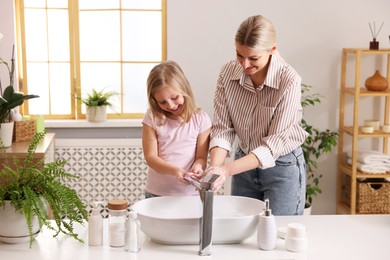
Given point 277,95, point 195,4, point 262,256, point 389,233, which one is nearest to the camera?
point 262,256

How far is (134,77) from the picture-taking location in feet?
13.8

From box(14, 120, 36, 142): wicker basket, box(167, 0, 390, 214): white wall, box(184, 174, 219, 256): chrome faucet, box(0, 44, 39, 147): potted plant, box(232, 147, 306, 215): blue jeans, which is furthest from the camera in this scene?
box(167, 0, 390, 214): white wall

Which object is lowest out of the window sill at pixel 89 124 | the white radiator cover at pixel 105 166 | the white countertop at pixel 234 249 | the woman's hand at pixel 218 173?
the white radiator cover at pixel 105 166

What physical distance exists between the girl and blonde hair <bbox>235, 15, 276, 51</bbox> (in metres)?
0.36

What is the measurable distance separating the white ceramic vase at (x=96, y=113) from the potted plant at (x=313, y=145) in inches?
51.9

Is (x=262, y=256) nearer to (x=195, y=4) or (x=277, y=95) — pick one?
(x=277, y=95)

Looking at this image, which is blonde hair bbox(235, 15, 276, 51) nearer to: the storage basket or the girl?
the girl

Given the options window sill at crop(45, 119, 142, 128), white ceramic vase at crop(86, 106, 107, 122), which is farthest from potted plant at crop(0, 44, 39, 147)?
white ceramic vase at crop(86, 106, 107, 122)

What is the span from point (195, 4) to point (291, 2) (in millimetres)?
644

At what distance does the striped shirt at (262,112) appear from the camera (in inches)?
88.6

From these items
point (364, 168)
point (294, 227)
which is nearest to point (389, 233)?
point (294, 227)

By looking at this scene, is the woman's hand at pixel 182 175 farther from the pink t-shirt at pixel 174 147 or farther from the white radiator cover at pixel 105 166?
the white radiator cover at pixel 105 166

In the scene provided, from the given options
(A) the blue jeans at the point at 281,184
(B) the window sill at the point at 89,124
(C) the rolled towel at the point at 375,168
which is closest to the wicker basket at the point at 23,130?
(B) the window sill at the point at 89,124

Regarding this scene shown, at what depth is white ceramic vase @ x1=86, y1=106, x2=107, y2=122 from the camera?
402cm
